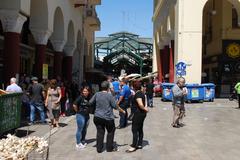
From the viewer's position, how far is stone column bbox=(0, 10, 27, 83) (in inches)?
728

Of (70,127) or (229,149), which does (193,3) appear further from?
(229,149)

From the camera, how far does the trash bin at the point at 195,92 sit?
28609 millimetres

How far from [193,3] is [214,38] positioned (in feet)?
30.6

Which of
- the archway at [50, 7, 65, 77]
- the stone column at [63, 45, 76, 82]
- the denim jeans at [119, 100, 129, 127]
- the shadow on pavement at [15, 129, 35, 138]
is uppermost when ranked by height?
the archway at [50, 7, 65, 77]

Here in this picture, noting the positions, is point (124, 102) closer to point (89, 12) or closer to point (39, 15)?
point (39, 15)

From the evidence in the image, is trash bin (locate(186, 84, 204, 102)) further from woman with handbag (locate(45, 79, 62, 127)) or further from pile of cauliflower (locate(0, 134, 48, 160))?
pile of cauliflower (locate(0, 134, 48, 160))

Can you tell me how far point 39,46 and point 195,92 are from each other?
973cm

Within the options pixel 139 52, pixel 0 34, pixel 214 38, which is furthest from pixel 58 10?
pixel 139 52

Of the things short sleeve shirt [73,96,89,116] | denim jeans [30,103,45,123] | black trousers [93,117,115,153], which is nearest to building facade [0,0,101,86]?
denim jeans [30,103,45,123]

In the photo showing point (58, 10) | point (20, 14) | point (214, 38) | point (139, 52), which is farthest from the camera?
point (139, 52)

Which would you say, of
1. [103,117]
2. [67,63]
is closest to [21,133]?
[103,117]

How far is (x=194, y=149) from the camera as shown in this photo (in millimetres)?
11219

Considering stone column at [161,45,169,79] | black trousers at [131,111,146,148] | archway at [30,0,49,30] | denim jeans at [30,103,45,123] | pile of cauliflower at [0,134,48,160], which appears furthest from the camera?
stone column at [161,45,169,79]

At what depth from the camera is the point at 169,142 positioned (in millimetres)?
12320
